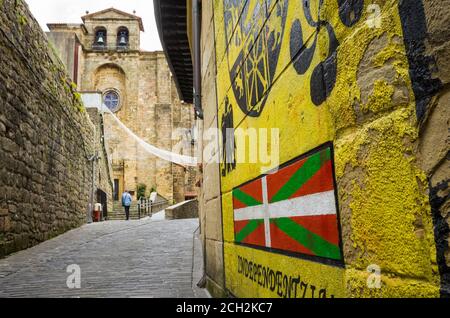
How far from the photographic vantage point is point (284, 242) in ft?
5.61

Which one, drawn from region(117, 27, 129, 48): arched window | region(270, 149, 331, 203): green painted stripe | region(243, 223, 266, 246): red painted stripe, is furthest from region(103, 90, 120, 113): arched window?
region(270, 149, 331, 203): green painted stripe

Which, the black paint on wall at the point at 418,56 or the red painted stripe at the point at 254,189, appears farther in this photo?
the red painted stripe at the point at 254,189

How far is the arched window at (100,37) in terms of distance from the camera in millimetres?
31698

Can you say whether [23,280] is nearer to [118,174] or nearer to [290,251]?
[290,251]

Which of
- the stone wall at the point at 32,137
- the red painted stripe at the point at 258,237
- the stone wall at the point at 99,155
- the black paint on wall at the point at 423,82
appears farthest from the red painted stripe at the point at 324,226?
the stone wall at the point at 99,155

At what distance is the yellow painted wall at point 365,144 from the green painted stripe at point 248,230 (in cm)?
44

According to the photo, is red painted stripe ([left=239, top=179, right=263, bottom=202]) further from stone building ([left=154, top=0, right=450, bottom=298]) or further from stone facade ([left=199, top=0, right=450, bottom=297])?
stone facade ([left=199, top=0, right=450, bottom=297])

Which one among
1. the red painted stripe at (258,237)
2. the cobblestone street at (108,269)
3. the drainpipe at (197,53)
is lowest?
the cobblestone street at (108,269)

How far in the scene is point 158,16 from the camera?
6.27 m

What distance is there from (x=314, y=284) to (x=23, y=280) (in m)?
3.68

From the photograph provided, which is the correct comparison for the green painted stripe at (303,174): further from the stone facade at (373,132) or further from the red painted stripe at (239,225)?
the red painted stripe at (239,225)

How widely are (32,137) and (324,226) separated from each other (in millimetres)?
6993

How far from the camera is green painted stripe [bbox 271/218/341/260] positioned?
1254mm

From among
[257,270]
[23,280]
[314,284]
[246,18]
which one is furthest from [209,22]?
[23,280]
